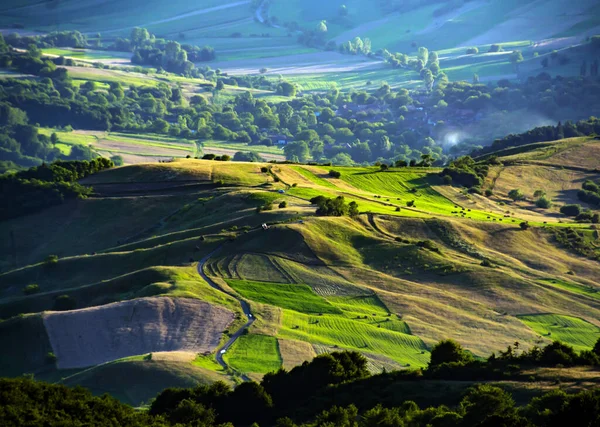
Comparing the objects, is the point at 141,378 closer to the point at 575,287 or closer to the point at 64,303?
the point at 64,303

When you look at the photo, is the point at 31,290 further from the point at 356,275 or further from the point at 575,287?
the point at 575,287

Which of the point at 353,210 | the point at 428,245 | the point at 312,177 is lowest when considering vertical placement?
the point at 428,245

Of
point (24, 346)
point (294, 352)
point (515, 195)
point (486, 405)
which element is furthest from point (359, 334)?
point (515, 195)

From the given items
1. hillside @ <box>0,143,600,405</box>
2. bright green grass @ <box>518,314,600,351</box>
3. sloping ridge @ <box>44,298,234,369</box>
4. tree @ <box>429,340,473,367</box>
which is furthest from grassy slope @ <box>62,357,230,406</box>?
bright green grass @ <box>518,314,600,351</box>

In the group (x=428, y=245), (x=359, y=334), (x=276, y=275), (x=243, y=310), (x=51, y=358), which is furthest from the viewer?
(x=428, y=245)

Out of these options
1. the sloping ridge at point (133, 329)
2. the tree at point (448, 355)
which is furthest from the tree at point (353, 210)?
the tree at point (448, 355)

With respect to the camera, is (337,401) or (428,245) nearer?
(337,401)

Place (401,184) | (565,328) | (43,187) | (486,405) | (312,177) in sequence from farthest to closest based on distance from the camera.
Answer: (43,187), (401,184), (312,177), (565,328), (486,405)

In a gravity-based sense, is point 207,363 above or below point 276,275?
below
